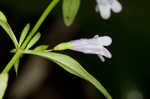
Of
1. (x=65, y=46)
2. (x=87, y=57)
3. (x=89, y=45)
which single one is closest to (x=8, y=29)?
(x=65, y=46)

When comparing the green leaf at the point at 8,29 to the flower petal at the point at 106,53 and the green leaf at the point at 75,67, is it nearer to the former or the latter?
the green leaf at the point at 75,67

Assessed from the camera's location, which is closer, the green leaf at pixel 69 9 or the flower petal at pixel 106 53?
the green leaf at pixel 69 9

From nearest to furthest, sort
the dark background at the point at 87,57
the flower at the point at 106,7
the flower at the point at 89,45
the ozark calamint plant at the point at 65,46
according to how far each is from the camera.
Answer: the ozark calamint plant at the point at 65,46
the flower at the point at 106,7
the flower at the point at 89,45
the dark background at the point at 87,57

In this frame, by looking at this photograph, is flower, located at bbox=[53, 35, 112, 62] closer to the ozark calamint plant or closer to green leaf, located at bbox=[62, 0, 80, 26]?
the ozark calamint plant

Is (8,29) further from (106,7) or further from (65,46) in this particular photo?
(106,7)

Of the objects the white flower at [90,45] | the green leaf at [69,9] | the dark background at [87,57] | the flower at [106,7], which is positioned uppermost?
the green leaf at [69,9]

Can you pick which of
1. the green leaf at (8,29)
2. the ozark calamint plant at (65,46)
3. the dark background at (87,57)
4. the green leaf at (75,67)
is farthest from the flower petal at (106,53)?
the dark background at (87,57)

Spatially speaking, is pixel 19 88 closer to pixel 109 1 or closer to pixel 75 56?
pixel 75 56

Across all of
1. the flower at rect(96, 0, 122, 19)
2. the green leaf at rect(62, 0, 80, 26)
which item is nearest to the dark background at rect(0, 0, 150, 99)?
the flower at rect(96, 0, 122, 19)
